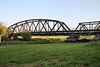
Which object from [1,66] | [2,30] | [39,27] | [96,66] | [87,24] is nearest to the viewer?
[96,66]

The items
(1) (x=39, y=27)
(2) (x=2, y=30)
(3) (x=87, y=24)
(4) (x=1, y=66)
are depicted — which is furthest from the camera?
(1) (x=39, y=27)

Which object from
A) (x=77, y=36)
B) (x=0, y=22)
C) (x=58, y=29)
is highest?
(x=0, y=22)

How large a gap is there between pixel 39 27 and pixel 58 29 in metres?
8.29

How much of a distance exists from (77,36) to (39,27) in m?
16.3

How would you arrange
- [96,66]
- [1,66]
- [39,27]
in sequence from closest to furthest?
[96,66] → [1,66] → [39,27]

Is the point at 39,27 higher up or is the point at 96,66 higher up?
the point at 39,27

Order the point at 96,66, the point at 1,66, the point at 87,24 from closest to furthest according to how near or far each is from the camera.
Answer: the point at 96,66 → the point at 1,66 → the point at 87,24

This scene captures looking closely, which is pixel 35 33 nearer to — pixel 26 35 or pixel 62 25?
pixel 26 35

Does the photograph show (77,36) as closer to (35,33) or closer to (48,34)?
(48,34)

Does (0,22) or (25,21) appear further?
(25,21)

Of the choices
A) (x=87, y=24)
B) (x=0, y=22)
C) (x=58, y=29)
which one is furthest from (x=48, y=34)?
(x=0, y=22)

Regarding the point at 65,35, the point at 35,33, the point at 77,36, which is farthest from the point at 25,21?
the point at 77,36

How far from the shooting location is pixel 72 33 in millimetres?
38469

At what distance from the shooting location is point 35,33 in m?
46.8
